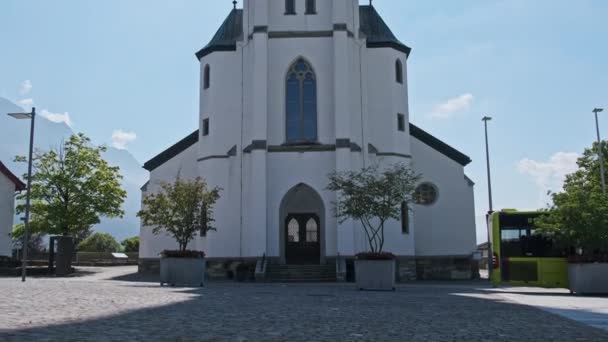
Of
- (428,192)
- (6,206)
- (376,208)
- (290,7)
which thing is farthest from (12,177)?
(376,208)

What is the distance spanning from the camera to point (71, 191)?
118ft

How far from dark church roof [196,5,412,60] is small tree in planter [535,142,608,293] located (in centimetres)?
1565

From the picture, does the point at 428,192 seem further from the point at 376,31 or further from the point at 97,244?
the point at 97,244

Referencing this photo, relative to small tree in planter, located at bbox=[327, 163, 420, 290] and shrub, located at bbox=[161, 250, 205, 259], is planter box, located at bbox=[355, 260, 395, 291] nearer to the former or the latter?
small tree in planter, located at bbox=[327, 163, 420, 290]

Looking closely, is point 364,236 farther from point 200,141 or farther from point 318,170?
point 200,141

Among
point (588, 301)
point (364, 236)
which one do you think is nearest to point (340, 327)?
point (588, 301)

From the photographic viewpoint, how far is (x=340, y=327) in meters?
10.0

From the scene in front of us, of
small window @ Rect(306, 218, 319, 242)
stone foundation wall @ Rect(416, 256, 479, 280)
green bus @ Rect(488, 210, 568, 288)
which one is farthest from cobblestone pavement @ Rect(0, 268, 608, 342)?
stone foundation wall @ Rect(416, 256, 479, 280)

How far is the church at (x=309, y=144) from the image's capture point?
3147cm

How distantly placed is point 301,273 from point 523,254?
35.1 feet

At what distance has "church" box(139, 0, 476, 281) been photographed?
31469mm

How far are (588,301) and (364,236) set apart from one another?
1449 centimetres

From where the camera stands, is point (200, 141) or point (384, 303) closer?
point (384, 303)

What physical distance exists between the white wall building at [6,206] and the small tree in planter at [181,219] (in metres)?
20.6
